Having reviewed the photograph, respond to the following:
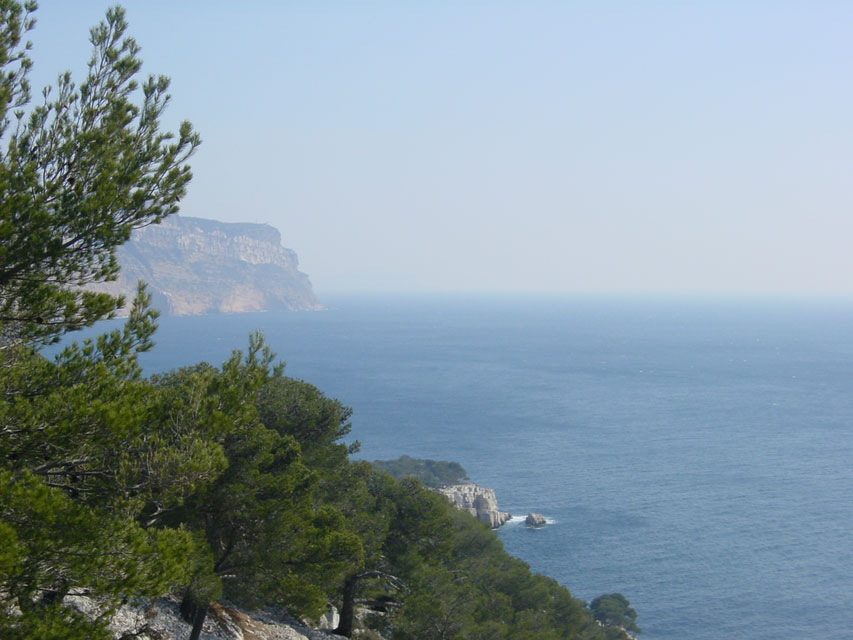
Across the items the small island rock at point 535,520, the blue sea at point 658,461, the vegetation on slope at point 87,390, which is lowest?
the small island rock at point 535,520

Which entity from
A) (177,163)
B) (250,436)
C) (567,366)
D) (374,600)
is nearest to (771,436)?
(567,366)

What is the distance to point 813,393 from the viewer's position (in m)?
115

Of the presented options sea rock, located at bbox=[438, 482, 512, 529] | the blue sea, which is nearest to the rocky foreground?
the blue sea

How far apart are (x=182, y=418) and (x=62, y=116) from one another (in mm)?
Result: 4257

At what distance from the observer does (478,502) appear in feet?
205

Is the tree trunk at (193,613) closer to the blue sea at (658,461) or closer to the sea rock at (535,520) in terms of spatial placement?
the blue sea at (658,461)

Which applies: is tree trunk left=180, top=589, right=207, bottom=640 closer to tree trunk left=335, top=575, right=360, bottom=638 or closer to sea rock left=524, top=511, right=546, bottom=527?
tree trunk left=335, top=575, right=360, bottom=638

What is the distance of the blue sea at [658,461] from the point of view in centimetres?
4853

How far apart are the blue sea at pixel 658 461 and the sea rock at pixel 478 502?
1.57 meters

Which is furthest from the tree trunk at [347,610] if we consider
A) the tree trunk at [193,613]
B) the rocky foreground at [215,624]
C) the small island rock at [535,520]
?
the small island rock at [535,520]

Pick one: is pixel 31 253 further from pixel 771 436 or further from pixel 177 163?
pixel 771 436

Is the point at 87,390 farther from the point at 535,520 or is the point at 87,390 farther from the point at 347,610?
the point at 535,520

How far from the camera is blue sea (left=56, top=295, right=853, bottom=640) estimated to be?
4853 centimetres

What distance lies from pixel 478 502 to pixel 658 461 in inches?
1022
